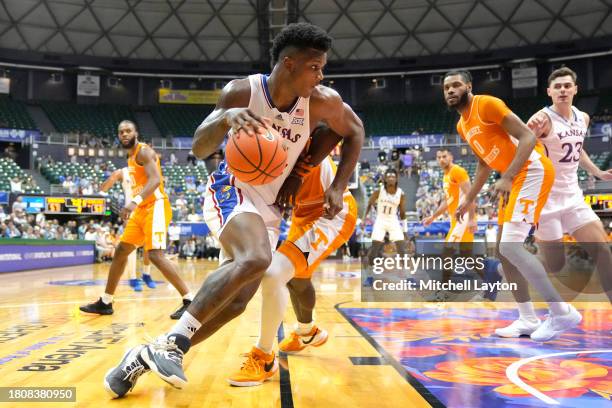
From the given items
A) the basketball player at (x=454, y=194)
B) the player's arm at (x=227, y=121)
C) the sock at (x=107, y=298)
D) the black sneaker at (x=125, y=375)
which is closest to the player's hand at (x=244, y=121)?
the player's arm at (x=227, y=121)

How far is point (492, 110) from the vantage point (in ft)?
13.2

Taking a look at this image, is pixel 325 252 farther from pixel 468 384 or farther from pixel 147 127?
pixel 147 127

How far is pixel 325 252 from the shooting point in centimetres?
327

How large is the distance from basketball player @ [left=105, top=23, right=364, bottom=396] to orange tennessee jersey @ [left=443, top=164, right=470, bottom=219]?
168 inches

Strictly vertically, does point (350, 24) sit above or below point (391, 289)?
above

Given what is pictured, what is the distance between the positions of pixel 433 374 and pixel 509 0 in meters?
31.2

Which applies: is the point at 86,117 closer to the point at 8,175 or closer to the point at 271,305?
the point at 8,175

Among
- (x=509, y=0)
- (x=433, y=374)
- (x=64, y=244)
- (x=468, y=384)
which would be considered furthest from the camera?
(x=509, y=0)

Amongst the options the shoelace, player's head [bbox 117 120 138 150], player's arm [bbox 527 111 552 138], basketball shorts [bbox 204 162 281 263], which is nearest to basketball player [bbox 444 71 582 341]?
player's arm [bbox 527 111 552 138]

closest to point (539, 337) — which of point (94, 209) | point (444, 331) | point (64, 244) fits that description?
point (444, 331)

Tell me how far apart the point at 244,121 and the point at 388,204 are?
7.11 meters

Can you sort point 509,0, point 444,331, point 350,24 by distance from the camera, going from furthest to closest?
point 350,24 < point 509,0 < point 444,331

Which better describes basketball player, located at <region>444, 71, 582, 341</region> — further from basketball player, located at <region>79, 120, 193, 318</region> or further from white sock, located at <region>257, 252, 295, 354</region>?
basketball player, located at <region>79, 120, 193, 318</region>

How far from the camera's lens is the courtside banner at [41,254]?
11.9 metres
